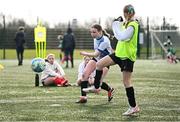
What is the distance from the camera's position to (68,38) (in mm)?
29266

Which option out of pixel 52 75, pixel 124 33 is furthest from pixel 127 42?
pixel 52 75

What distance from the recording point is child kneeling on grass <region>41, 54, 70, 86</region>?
50.3 feet

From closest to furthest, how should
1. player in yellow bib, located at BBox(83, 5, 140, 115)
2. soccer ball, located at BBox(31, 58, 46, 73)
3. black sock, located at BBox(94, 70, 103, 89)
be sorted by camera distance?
player in yellow bib, located at BBox(83, 5, 140, 115), black sock, located at BBox(94, 70, 103, 89), soccer ball, located at BBox(31, 58, 46, 73)

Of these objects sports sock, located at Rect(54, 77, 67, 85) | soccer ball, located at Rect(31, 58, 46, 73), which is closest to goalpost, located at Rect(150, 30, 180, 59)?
sports sock, located at Rect(54, 77, 67, 85)

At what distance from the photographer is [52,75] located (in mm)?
15469

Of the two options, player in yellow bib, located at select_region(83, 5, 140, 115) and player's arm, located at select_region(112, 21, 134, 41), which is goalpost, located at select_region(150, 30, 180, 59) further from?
player's arm, located at select_region(112, 21, 134, 41)

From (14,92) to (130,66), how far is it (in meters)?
4.86

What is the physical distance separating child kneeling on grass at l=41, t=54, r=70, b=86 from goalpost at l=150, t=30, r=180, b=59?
1049 inches

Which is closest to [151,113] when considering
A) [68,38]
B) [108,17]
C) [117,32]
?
[117,32]

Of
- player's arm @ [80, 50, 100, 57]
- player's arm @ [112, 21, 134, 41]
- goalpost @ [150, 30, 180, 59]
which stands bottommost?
goalpost @ [150, 30, 180, 59]

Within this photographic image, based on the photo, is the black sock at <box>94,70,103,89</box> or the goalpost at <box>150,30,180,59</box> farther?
the goalpost at <box>150,30,180,59</box>

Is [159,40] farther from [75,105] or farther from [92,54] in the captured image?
[75,105]

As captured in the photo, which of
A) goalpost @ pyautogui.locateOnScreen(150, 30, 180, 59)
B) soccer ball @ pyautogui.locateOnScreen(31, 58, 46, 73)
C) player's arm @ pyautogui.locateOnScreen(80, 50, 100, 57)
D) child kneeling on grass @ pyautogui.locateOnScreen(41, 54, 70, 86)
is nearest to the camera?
player's arm @ pyautogui.locateOnScreen(80, 50, 100, 57)

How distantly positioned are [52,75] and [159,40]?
2779 centimetres
